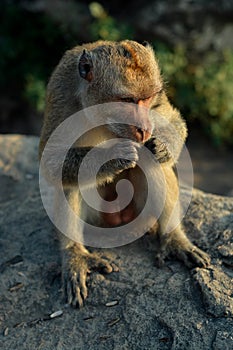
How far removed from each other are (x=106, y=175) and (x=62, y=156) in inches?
15.2

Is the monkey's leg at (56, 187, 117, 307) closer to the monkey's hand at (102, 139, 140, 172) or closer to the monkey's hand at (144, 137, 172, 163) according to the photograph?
the monkey's hand at (102, 139, 140, 172)

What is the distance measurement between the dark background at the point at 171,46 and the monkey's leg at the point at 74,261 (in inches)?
168

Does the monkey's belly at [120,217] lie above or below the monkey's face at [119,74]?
below

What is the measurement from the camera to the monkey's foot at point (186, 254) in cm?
434

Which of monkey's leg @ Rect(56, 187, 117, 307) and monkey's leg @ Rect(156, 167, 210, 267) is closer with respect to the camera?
monkey's leg @ Rect(56, 187, 117, 307)

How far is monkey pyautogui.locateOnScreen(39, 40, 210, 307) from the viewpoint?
413cm

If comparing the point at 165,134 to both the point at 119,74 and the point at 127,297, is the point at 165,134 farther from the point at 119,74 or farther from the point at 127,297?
the point at 127,297

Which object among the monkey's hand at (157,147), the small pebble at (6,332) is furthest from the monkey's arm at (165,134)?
the small pebble at (6,332)

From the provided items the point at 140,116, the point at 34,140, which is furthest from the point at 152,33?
the point at 140,116

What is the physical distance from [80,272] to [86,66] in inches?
56.2

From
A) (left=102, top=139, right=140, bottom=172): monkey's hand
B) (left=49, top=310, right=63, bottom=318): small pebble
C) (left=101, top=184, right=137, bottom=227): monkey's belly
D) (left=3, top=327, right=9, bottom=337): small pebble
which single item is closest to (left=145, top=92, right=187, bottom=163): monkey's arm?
(left=102, top=139, right=140, bottom=172): monkey's hand

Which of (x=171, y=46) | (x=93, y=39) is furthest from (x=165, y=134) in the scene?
(x=93, y=39)

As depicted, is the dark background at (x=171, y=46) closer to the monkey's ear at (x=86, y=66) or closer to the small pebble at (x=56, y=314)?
the monkey's ear at (x=86, y=66)

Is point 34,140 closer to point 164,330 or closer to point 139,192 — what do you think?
point 139,192
